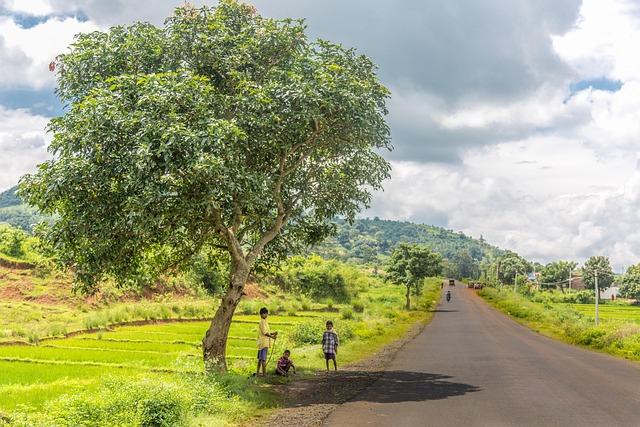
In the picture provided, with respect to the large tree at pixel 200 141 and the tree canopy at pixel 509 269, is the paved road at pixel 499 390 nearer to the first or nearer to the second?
the large tree at pixel 200 141

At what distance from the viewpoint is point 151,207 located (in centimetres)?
1544

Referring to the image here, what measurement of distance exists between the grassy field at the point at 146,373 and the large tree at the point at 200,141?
344cm

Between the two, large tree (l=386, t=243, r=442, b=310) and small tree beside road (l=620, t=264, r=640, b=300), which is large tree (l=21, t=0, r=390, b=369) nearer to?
large tree (l=386, t=243, r=442, b=310)

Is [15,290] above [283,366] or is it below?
above

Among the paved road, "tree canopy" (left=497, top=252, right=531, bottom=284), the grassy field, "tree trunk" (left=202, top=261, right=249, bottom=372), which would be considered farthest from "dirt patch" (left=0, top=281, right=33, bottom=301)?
"tree canopy" (left=497, top=252, right=531, bottom=284)

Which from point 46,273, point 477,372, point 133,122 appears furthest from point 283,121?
point 46,273

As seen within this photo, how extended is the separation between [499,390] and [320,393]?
18.0 ft

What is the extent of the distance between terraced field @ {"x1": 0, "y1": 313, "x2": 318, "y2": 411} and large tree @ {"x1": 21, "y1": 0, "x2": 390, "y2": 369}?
11.7 ft

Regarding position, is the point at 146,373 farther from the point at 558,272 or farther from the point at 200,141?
the point at 558,272

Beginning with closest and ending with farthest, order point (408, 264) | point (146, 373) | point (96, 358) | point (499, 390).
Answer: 1. point (499, 390)
2. point (146, 373)
3. point (96, 358)
4. point (408, 264)

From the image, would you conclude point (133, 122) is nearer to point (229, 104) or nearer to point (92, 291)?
point (229, 104)

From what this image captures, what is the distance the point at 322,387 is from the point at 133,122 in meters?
10.1

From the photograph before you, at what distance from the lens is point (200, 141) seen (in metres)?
14.7

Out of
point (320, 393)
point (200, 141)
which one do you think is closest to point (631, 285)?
point (320, 393)
